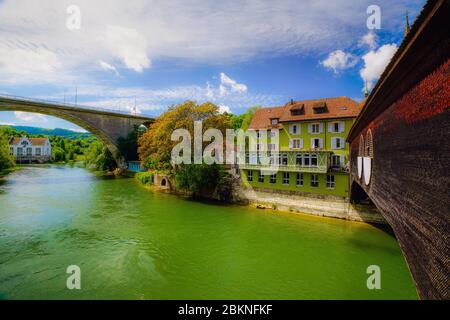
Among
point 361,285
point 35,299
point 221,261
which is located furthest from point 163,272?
point 361,285

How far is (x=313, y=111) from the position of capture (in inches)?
961

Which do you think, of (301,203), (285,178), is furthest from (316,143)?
(301,203)

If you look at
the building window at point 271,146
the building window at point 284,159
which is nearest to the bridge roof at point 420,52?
the building window at point 284,159

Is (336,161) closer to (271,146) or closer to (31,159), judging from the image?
(271,146)

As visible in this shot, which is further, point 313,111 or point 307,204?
point 313,111

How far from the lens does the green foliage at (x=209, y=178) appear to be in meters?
25.5

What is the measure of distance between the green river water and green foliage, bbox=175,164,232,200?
3.75 m

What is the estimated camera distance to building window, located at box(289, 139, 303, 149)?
2422 centimetres

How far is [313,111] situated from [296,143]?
3391 mm

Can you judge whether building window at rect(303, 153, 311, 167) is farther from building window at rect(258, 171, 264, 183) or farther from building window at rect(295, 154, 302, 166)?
building window at rect(258, 171, 264, 183)

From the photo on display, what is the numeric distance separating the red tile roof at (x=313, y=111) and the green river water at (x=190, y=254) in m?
9.21
